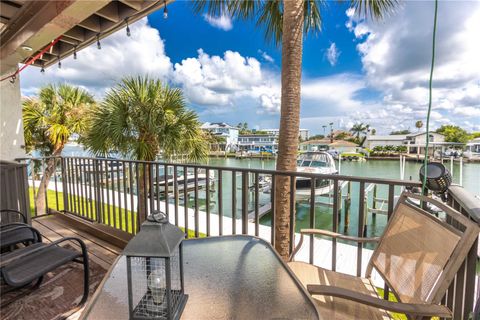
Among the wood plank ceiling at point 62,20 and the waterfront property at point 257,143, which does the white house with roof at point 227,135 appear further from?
the wood plank ceiling at point 62,20

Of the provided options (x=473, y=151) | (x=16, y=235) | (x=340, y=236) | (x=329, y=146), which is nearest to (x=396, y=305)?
(x=340, y=236)

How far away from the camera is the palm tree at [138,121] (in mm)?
4656

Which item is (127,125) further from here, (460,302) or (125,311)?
(460,302)

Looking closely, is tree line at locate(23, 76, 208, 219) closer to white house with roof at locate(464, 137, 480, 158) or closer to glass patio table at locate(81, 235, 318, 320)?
glass patio table at locate(81, 235, 318, 320)

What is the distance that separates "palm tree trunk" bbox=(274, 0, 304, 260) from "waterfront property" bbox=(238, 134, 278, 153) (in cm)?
2860

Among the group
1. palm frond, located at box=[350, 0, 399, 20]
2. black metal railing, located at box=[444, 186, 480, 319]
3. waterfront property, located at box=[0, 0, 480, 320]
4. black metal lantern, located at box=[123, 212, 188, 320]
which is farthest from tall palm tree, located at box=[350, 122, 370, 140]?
black metal lantern, located at box=[123, 212, 188, 320]

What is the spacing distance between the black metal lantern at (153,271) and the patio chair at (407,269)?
625 mm

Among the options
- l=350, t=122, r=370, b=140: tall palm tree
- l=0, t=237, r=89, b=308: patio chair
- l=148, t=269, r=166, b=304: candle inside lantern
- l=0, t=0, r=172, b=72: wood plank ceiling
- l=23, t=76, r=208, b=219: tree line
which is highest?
l=350, t=122, r=370, b=140: tall palm tree

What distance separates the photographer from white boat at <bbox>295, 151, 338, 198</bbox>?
12.9 meters

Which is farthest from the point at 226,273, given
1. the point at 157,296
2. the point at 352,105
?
the point at 352,105

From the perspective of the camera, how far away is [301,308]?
2.96 feet

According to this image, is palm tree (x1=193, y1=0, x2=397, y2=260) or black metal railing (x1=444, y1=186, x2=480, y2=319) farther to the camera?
palm tree (x1=193, y1=0, x2=397, y2=260)

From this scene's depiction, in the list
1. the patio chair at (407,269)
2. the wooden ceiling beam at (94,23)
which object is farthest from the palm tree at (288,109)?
the wooden ceiling beam at (94,23)

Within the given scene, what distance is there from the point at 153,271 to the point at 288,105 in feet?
9.19
